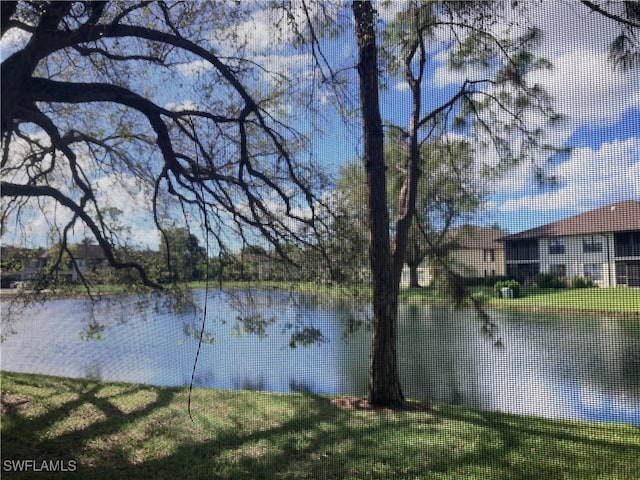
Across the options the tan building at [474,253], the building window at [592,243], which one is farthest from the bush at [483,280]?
the building window at [592,243]

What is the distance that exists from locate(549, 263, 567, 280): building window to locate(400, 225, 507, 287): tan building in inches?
8.5

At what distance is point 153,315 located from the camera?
9.20 ft

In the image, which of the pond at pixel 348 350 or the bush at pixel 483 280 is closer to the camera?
the pond at pixel 348 350

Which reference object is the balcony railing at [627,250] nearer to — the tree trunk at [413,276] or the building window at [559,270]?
the building window at [559,270]

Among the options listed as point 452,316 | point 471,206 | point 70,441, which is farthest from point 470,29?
point 70,441

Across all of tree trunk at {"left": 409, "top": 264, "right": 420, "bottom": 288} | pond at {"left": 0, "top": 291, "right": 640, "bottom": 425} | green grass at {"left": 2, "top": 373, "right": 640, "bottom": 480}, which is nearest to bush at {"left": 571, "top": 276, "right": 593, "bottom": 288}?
pond at {"left": 0, "top": 291, "right": 640, "bottom": 425}

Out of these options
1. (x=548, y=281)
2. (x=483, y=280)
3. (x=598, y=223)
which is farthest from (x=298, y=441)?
(x=598, y=223)

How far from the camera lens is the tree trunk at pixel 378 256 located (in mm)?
2342

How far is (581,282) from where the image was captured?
1.69 meters

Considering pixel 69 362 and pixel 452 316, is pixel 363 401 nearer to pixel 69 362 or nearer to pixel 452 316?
pixel 452 316

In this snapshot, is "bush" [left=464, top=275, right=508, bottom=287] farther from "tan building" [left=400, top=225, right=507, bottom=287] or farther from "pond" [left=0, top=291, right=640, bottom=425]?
"pond" [left=0, top=291, right=640, bottom=425]

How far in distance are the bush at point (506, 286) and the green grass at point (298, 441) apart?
1.84 feet

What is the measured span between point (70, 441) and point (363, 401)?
1457mm

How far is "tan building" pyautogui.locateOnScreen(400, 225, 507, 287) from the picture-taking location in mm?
1909
